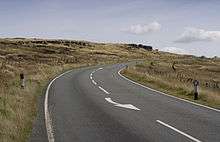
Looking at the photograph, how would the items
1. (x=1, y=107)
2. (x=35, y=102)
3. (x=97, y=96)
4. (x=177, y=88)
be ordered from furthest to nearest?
(x=177, y=88), (x=97, y=96), (x=35, y=102), (x=1, y=107)

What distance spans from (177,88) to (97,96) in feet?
21.0

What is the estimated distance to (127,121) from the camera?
41.5ft

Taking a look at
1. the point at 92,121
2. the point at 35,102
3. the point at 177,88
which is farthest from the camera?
the point at 177,88

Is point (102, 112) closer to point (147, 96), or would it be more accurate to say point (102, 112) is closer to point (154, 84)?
point (147, 96)

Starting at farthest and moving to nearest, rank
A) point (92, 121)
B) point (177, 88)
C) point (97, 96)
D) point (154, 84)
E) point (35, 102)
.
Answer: point (154, 84)
point (177, 88)
point (97, 96)
point (35, 102)
point (92, 121)

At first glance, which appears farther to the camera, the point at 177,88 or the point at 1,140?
the point at 177,88

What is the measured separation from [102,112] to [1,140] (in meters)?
5.64

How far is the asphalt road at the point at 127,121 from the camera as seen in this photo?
33.6 feet

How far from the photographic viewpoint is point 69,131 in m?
10.9

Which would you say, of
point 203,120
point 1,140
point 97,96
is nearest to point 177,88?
point 97,96

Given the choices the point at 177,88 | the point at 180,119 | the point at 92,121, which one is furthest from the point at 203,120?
the point at 177,88

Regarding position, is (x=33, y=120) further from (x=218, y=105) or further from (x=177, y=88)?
(x=177, y=88)

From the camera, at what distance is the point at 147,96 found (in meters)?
20.5

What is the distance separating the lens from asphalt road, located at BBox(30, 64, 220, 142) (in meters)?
10.2
